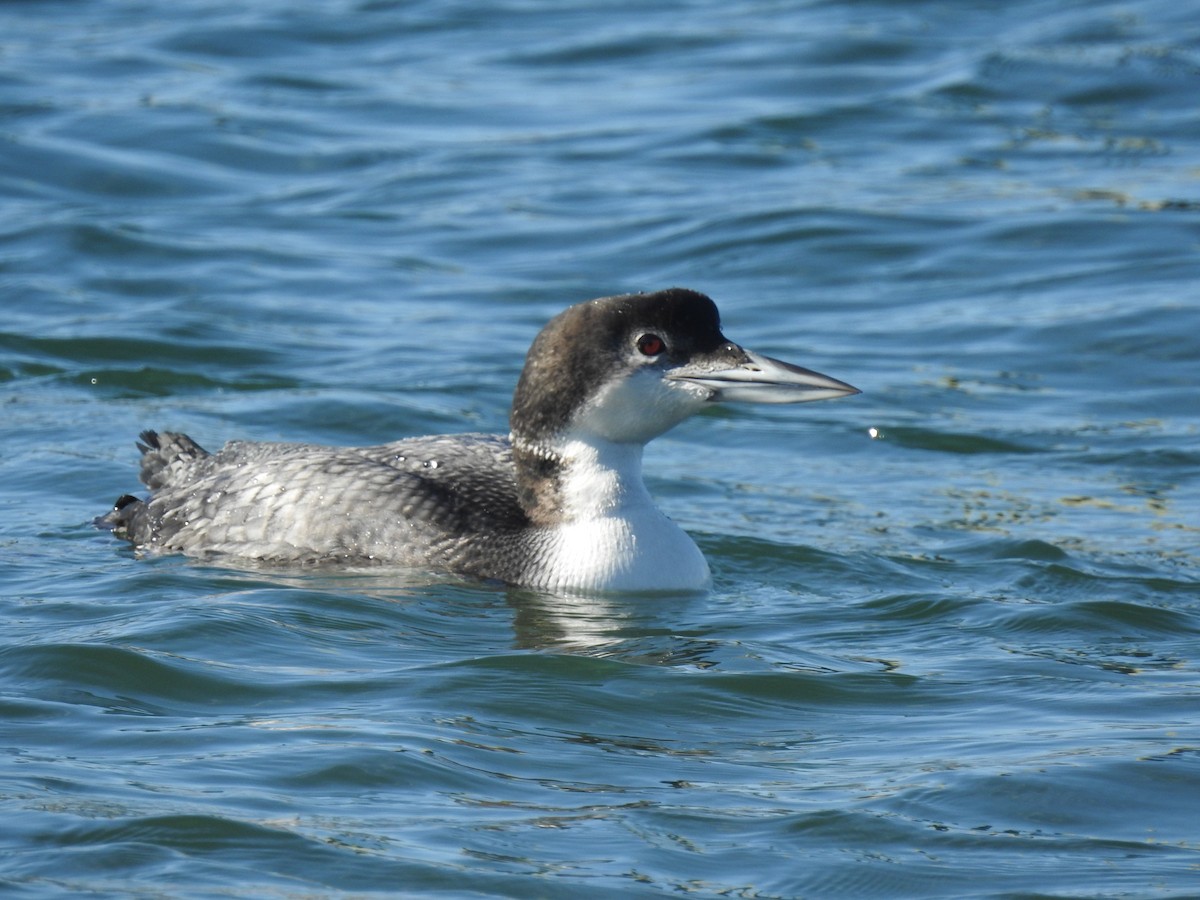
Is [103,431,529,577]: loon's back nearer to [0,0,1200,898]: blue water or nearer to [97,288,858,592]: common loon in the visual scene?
[97,288,858,592]: common loon

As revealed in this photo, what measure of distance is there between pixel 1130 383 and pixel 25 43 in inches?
429

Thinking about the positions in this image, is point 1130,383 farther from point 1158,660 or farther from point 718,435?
point 1158,660

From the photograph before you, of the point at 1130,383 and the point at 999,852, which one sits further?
the point at 1130,383

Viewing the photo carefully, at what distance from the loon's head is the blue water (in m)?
0.67

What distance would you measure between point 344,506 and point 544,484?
0.69 m

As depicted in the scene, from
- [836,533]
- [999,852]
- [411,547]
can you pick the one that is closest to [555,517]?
[411,547]

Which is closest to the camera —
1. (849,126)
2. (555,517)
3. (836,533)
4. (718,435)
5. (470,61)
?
(555,517)

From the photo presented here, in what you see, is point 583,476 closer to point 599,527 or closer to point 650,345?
point 599,527

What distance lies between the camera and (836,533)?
25.5 ft

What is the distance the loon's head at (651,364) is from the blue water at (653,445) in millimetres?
674

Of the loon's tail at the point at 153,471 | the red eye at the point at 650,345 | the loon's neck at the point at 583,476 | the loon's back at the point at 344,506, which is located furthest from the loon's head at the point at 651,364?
the loon's tail at the point at 153,471

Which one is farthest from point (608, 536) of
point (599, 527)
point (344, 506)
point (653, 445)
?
point (653, 445)

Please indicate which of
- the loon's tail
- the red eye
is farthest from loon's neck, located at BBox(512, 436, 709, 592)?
the loon's tail

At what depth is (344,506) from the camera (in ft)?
23.1
